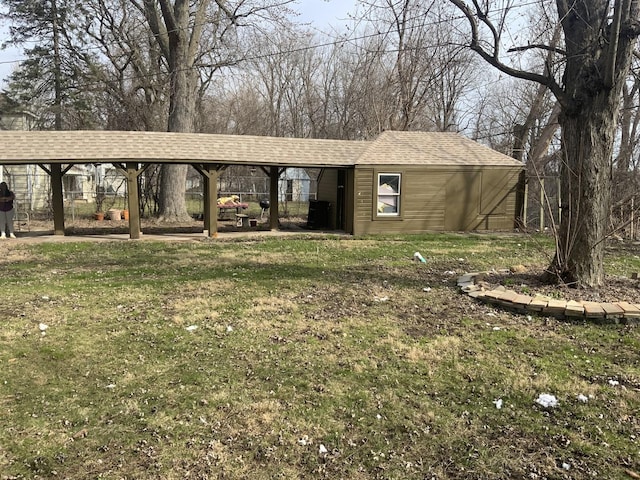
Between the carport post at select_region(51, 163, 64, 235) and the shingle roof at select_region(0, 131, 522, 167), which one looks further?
the carport post at select_region(51, 163, 64, 235)

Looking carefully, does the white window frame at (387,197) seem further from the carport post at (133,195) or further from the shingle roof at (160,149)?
the carport post at (133,195)

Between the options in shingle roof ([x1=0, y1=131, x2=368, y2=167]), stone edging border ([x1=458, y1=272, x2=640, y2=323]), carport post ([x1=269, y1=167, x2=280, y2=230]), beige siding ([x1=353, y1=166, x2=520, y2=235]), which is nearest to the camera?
stone edging border ([x1=458, y1=272, x2=640, y2=323])

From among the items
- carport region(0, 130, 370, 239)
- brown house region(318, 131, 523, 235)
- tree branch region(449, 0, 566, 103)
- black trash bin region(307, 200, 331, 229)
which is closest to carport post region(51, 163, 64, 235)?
carport region(0, 130, 370, 239)

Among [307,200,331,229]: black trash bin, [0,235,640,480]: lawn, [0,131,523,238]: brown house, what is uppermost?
[0,131,523,238]: brown house

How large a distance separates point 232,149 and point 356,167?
12.4ft

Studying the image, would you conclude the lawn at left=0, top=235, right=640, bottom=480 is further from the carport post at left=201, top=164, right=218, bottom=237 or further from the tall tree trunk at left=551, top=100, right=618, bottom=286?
the carport post at left=201, top=164, right=218, bottom=237

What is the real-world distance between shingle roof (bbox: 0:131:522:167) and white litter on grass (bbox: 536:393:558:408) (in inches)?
440

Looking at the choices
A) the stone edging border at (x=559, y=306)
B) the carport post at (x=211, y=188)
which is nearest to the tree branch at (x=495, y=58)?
the stone edging border at (x=559, y=306)

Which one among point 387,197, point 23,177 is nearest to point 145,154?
point 387,197

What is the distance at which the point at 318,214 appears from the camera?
53.3 feet

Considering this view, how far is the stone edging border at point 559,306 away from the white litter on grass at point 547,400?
6.90 feet

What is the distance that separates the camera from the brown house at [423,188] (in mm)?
14391

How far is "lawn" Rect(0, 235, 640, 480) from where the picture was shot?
278 centimetres

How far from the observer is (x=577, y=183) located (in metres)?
6.09
